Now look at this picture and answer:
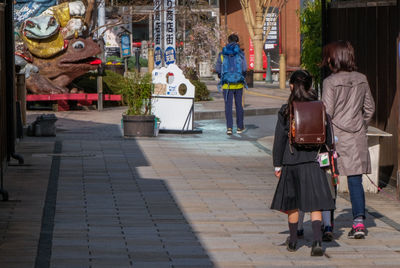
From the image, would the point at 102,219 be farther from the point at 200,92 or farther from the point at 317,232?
the point at 200,92

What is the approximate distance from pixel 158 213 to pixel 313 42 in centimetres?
641

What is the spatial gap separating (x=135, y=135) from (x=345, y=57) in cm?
942

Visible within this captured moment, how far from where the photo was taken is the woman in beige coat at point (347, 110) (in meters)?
8.38

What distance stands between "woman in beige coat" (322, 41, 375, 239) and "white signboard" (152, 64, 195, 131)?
1005 cm

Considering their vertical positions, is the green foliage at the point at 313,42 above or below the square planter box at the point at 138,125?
above

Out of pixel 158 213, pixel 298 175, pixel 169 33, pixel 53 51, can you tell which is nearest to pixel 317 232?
pixel 298 175

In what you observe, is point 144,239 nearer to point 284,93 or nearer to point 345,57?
point 345,57

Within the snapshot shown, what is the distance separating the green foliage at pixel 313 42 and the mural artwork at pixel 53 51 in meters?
9.39

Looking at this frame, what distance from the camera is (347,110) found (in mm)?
8406

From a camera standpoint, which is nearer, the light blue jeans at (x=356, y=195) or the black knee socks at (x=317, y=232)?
the black knee socks at (x=317, y=232)

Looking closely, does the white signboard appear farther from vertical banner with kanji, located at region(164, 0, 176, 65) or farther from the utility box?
vertical banner with kanji, located at region(164, 0, 176, 65)

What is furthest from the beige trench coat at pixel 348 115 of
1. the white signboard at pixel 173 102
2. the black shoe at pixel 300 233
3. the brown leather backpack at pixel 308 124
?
the white signboard at pixel 173 102

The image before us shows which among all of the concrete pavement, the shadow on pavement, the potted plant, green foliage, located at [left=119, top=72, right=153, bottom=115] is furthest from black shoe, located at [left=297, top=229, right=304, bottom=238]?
green foliage, located at [left=119, top=72, right=153, bottom=115]

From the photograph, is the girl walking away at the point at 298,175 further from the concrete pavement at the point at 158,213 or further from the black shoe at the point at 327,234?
the black shoe at the point at 327,234
